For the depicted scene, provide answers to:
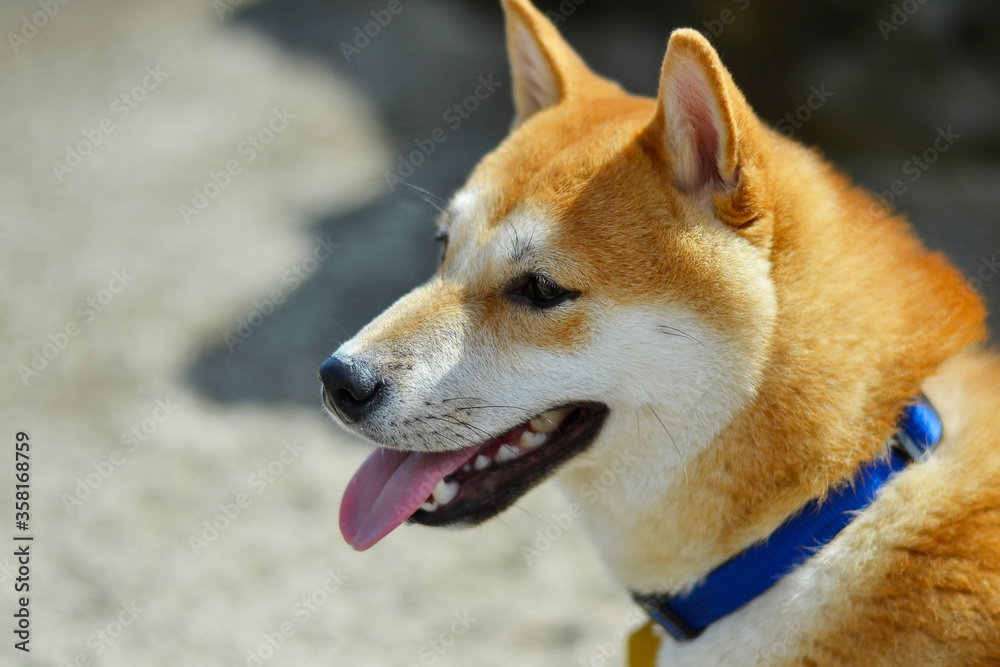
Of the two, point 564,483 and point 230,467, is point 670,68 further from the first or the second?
point 230,467

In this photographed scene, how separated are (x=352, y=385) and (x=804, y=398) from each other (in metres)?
1.16

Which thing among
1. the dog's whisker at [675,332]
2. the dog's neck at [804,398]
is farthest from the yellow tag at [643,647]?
the dog's whisker at [675,332]

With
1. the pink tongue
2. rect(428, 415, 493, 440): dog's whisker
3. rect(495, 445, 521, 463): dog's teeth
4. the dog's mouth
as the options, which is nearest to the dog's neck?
the dog's mouth

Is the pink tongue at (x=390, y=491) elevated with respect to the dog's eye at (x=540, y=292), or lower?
lower

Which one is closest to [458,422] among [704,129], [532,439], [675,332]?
[532,439]

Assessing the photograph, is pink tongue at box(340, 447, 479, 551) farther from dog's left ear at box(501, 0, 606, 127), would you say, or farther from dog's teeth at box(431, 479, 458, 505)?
dog's left ear at box(501, 0, 606, 127)

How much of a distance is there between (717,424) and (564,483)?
54 centimetres

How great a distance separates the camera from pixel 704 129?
2.14m

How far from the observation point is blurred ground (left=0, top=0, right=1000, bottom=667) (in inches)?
152

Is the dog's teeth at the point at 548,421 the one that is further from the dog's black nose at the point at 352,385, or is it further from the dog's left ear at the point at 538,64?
the dog's left ear at the point at 538,64

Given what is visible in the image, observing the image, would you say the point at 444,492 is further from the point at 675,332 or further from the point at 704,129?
the point at 704,129

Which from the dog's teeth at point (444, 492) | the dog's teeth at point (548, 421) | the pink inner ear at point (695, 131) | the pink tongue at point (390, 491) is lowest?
the pink tongue at point (390, 491)

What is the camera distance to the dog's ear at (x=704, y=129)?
1.99m

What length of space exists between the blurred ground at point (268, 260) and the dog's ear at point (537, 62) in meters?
1.61
